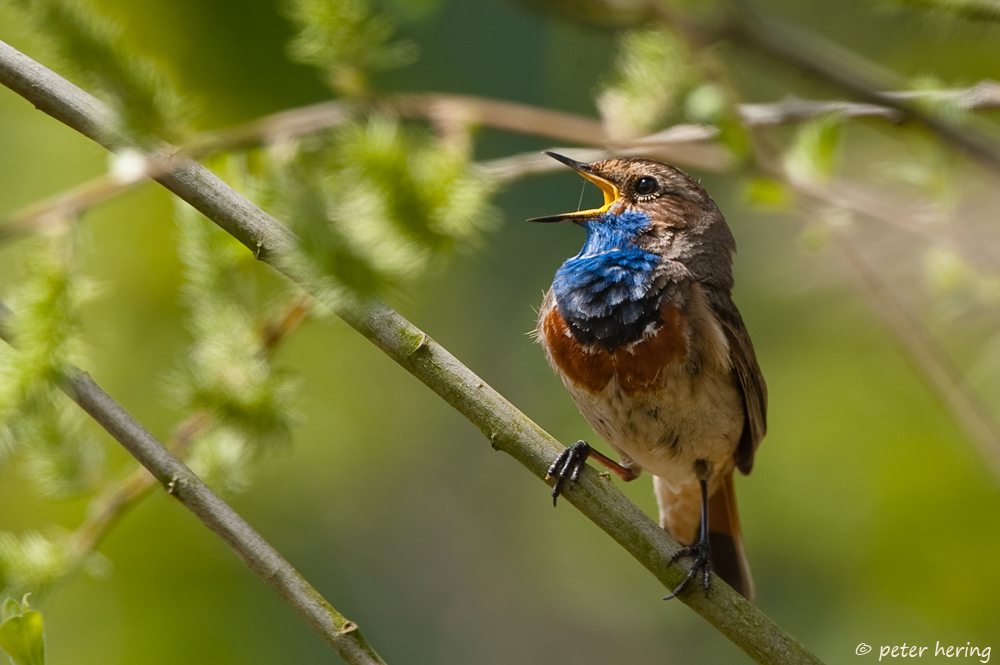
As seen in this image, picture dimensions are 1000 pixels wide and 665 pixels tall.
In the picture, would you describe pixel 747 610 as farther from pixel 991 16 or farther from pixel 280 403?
pixel 991 16

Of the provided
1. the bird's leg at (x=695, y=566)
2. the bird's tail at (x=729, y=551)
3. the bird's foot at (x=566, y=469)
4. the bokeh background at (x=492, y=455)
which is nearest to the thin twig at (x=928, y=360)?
the bokeh background at (x=492, y=455)

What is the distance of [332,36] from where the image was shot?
258 cm

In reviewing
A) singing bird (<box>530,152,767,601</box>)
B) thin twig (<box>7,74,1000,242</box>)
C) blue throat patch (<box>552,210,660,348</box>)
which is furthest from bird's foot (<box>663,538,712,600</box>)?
thin twig (<box>7,74,1000,242</box>)

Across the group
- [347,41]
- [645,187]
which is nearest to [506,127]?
[645,187]

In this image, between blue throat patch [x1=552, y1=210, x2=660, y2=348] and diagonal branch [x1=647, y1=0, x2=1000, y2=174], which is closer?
diagonal branch [x1=647, y1=0, x2=1000, y2=174]

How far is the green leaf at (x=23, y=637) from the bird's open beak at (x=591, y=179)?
1876mm

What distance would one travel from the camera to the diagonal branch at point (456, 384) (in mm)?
2023

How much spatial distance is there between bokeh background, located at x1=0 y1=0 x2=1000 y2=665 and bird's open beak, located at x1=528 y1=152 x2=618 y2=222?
22.8 inches

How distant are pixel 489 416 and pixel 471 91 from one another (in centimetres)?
561

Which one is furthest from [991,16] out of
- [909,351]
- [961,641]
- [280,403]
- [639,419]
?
[961,641]

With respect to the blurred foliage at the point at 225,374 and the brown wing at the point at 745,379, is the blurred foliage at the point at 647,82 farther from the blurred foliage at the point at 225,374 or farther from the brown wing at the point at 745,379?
the blurred foliage at the point at 225,374

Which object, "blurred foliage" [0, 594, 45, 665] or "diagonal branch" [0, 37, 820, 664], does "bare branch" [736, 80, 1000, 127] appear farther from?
"blurred foliage" [0, 594, 45, 665]

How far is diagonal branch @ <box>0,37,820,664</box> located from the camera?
6.64ft

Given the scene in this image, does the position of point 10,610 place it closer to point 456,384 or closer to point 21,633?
point 21,633
